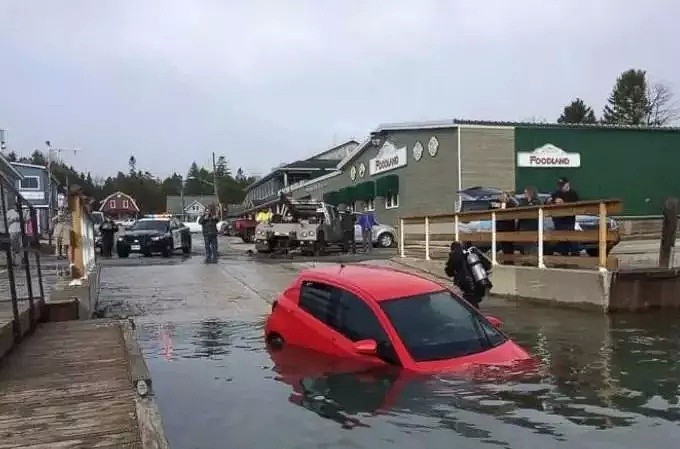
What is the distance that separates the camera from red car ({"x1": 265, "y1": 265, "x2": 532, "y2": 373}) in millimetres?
8023

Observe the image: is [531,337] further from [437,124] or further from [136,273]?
[437,124]

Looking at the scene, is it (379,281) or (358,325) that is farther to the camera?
(379,281)

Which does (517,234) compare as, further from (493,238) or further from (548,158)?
(548,158)

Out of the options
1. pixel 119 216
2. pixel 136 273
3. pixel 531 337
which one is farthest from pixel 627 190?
pixel 119 216

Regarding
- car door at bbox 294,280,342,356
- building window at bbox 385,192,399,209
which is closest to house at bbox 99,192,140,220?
building window at bbox 385,192,399,209

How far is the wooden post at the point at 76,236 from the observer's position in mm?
13305

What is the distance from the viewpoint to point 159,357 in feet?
33.3

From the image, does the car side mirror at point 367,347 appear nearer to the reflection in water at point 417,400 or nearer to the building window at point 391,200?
the reflection in water at point 417,400

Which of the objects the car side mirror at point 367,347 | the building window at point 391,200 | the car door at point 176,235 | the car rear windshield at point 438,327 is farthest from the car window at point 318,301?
the building window at point 391,200

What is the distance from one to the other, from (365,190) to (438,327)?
34256mm

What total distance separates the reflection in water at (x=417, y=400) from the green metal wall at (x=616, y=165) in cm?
2485

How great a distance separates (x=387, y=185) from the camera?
126 ft

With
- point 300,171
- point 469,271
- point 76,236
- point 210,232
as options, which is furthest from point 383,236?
point 300,171

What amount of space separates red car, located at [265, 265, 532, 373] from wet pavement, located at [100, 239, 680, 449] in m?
0.27
